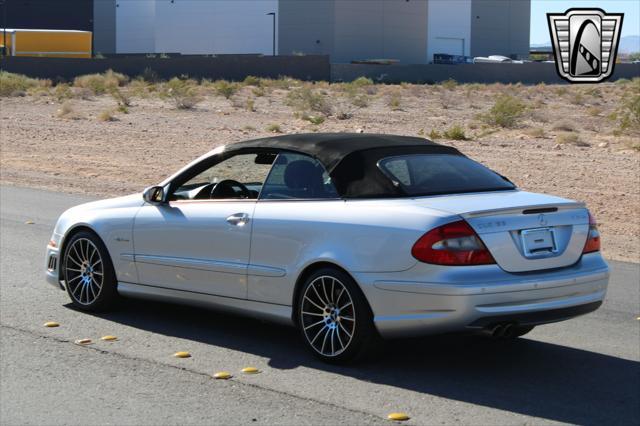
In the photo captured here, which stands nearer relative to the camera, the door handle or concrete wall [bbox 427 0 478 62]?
the door handle

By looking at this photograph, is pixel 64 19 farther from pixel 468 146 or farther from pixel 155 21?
pixel 468 146

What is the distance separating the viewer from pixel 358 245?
679 centimetres

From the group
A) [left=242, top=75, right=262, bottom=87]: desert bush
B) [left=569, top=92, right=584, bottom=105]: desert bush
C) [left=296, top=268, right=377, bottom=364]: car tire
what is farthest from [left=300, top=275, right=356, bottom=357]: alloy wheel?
[left=242, top=75, right=262, bottom=87]: desert bush

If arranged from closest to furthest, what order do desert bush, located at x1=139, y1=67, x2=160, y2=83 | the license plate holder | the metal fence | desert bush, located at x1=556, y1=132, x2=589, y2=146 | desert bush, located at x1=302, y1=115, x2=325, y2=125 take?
the license plate holder
desert bush, located at x1=556, y1=132, x2=589, y2=146
desert bush, located at x1=302, y1=115, x2=325, y2=125
the metal fence
desert bush, located at x1=139, y1=67, x2=160, y2=83

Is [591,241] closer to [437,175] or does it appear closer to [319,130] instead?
[437,175]

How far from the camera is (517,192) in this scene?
736cm

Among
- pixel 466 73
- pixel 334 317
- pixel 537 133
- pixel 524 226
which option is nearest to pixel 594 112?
pixel 537 133

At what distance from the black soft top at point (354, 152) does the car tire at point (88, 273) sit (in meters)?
1.49

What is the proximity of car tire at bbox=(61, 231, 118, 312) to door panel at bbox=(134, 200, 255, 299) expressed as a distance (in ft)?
1.33

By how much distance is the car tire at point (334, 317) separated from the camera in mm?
6816

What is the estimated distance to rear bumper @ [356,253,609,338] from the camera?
641cm

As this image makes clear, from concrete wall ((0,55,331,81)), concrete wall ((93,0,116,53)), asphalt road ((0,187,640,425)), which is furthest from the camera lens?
concrete wall ((93,0,116,53))

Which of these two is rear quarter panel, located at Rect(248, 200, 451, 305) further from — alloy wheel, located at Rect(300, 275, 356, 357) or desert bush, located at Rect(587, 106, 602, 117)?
desert bush, located at Rect(587, 106, 602, 117)

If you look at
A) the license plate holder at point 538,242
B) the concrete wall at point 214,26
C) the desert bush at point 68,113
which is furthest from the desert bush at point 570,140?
the concrete wall at point 214,26
